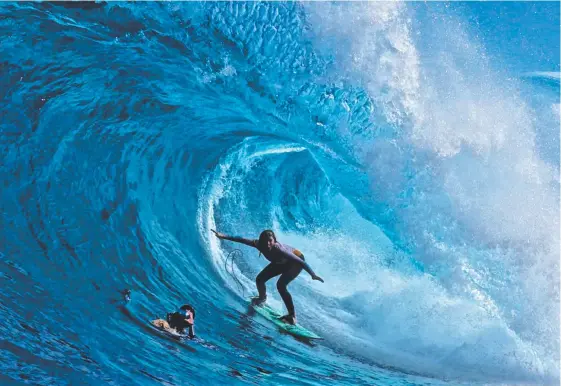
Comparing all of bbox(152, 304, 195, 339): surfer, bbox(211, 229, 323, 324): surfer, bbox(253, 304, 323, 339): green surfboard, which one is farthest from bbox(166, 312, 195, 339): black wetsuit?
bbox(253, 304, 323, 339): green surfboard

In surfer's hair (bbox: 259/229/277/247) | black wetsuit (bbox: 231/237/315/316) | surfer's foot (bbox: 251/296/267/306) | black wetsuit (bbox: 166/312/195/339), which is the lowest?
black wetsuit (bbox: 166/312/195/339)

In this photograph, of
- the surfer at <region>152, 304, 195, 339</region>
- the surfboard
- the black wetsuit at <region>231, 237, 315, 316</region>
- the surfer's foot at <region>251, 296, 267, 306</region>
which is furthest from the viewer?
the surfer's foot at <region>251, 296, 267, 306</region>

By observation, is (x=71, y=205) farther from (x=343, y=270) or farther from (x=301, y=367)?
(x=343, y=270)

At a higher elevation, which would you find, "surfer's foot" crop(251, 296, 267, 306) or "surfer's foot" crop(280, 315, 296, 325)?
"surfer's foot" crop(251, 296, 267, 306)

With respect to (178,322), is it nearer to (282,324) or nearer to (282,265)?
(282,324)

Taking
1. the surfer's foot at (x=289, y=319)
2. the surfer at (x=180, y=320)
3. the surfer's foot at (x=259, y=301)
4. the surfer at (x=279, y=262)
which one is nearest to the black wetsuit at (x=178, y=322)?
the surfer at (x=180, y=320)

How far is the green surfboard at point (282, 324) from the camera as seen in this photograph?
7.12 m

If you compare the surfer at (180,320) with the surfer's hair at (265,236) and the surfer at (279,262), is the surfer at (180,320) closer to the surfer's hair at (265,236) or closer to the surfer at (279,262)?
the surfer at (279,262)

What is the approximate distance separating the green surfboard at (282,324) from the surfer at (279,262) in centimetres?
8

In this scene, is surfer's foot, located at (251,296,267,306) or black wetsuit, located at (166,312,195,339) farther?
surfer's foot, located at (251,296,267,306)

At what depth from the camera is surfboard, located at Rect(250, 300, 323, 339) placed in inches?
280

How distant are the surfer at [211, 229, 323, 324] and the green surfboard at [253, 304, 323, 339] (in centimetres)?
8

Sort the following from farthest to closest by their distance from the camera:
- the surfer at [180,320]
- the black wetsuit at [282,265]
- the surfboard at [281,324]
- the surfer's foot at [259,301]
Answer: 1. the surfer's foot at [259,301]
2. the black wetsuit at [282,265]
3. the surfboard at [281,324]
4. the surfer at [180,320]

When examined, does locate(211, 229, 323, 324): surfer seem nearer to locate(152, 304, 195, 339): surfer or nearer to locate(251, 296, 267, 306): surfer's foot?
locate(251, 296, 267, 306): surfer's foot
